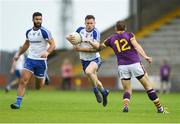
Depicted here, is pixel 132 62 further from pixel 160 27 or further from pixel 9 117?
pixel 160 27

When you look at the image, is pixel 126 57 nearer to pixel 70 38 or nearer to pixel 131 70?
pixel 131 70

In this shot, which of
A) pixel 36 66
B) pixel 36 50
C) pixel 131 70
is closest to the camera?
pixel 131 70

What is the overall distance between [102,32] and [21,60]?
36.3ft

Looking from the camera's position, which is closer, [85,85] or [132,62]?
[132,62]

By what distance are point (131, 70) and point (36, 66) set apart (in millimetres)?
2919

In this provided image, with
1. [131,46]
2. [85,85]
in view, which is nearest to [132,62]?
[131,46]

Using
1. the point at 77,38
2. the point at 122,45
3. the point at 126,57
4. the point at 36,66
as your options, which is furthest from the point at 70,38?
the point at 126,57

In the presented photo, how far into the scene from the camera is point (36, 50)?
60.9 feet

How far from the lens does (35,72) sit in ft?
62.4

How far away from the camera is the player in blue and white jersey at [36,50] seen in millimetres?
18219

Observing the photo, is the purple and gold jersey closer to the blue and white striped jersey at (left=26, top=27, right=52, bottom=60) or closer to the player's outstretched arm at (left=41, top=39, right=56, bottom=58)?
the player's outstretched arm at (left=41, top=39, right=56, bottom=58)

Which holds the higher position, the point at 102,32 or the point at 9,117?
the point at 9,117

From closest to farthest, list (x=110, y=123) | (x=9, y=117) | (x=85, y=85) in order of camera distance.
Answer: (x=110, y=123)
(x=9, y=117)
(x=85, y=85)

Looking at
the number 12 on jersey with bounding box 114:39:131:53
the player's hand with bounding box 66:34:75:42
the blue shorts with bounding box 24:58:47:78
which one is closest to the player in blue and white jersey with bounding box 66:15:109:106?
the player's hand with bounding box 66:34:75:42
